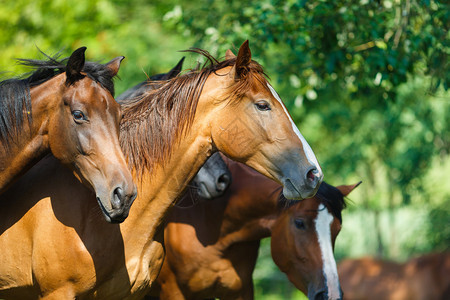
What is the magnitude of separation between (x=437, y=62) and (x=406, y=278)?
5.00 m

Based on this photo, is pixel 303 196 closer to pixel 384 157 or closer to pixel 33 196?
pixel 33 196

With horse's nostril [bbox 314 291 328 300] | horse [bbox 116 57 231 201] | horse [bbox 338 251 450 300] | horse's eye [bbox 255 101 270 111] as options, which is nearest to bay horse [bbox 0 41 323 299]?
horse's eye [bbox 255 101 270 111]

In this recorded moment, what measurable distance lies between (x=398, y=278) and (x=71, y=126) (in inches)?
305

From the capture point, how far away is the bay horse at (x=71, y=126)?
10.7 ft

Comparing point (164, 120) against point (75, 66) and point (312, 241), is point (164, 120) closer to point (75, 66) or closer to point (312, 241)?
point (75, 66)

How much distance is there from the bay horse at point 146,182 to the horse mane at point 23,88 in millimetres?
401

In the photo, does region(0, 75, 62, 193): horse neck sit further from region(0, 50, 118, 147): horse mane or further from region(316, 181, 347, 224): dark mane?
region(316, 181, 347, 224): dark mane

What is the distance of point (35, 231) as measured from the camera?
3551mm

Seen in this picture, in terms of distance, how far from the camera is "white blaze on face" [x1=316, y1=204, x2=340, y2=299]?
171 inches

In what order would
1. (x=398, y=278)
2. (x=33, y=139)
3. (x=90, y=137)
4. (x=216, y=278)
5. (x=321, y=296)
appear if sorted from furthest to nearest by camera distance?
(x=398, y=278)
(x=216, y=278)
(x=321, y=296)
(x=33, y=139)
(x=90, y=137)

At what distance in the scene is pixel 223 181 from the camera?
181 inches

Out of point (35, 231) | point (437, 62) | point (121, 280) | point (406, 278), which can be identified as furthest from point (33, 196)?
point (406, 278)

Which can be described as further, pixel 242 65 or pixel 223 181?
pixel 223 181

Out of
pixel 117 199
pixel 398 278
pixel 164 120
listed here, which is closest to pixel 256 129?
pixel 164 120
